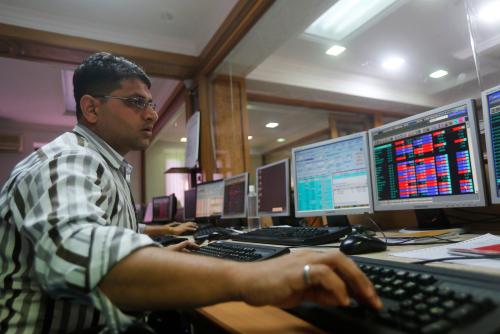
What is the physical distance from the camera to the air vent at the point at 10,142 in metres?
5.05

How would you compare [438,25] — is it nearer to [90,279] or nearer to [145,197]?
[90,279]

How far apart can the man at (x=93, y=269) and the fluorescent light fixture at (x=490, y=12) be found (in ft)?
8.66

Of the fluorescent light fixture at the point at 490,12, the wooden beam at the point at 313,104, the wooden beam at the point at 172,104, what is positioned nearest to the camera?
the fluorescent light fixture at the point at 490,12

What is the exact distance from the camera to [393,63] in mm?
4070

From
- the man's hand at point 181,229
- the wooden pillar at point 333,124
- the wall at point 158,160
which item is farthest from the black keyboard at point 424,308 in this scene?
the wall at point 158,160

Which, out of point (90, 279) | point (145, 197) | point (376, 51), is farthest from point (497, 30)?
point (145, 197)

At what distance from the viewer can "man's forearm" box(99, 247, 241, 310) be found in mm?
457

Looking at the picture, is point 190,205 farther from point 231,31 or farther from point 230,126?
point 231,31

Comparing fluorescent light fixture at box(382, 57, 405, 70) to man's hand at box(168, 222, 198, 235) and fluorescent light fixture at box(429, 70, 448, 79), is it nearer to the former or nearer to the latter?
fluorescent light fixture at box(429, 70, 448, 79)

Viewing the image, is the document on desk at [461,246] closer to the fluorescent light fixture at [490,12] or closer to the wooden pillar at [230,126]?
the fluorescent light fixture at [490,12]

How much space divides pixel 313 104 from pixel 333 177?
337cm

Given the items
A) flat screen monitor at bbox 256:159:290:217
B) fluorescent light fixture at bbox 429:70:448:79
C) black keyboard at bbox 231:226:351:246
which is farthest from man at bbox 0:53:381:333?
fluorescent light fixture at bbox 429:70:448:79

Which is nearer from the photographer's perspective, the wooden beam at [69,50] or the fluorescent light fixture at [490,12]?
the fluorescent light fixture at [490,12]

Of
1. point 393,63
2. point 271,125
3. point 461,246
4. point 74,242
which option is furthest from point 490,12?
point 271,125
